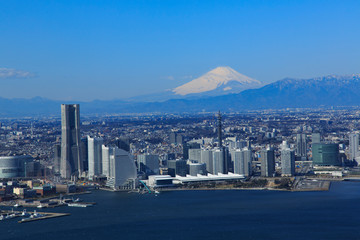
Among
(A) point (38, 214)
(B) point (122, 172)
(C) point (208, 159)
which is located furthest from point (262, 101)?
(A) point (38, 214)

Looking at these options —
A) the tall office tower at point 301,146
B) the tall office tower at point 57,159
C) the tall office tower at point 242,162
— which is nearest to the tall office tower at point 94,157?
the tall office tower at point 57,159

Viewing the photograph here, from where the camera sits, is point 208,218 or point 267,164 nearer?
point 208,218

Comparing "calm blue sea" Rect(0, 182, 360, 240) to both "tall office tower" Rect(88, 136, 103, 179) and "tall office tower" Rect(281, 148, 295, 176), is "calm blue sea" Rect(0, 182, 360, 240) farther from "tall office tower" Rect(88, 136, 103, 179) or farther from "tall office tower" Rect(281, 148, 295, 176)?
"tall office tower" Rect(88, 136, 103, 179)

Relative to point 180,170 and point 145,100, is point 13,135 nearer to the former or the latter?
point 180,170

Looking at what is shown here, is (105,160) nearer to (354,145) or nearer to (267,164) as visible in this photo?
(267,164)

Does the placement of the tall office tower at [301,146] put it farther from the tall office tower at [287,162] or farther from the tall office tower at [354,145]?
the tall office tower at [287,162]

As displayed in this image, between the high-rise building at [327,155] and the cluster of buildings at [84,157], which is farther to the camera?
the high-rise building at [327,155]
